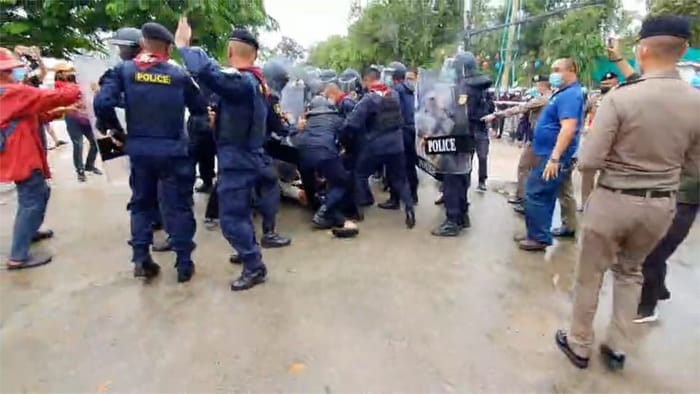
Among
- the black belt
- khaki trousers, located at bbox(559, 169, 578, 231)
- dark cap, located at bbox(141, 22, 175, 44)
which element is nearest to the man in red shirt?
dark cap, located at bbox(141, 22, 175, 44)

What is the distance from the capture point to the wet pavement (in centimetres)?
286

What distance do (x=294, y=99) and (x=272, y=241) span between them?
2.03 m

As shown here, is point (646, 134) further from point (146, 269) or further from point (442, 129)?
point (146, 269)

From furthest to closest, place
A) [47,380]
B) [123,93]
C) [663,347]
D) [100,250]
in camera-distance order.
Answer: [100,250]
[123,93]
[663,347]
[47,380]

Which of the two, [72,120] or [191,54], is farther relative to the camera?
[72,120]

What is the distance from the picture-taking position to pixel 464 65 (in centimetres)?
543

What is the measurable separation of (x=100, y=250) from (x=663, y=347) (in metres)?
4.64

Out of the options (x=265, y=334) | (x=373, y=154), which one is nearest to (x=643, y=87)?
(x=265, y=334)

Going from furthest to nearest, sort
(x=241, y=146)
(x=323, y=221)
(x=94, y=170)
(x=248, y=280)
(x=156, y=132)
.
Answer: (x=94, y=170) < (x=323, y=221) < (x=248, y=280) < (x=241, y=146) < (x=156, y=132)

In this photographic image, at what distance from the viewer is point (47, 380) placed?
2.85 m

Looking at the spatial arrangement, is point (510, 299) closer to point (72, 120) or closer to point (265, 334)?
point (265, 334)

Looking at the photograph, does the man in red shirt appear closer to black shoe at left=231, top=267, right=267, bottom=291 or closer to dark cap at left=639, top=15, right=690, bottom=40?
black shoe at left=231, top=267, right=267, bottom=291

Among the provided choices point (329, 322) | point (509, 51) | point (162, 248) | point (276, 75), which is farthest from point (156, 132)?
point (509, 51)

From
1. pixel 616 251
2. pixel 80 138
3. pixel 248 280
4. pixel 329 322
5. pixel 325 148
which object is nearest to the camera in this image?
pixel 616 251
